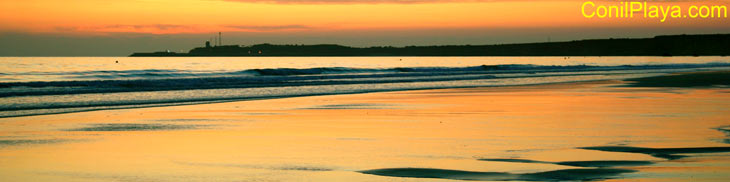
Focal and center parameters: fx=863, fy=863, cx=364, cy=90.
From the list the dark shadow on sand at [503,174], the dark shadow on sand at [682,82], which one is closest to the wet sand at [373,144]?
the dark shadow on sand at [503,174]

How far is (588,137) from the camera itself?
36.5ft

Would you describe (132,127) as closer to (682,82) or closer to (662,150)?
(662,150)

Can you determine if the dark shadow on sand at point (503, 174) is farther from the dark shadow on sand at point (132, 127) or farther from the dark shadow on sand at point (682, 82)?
the dark shadow on sand at point (682, 82)

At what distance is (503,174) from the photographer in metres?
7.89

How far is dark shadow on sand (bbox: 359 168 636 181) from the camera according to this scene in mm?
7676

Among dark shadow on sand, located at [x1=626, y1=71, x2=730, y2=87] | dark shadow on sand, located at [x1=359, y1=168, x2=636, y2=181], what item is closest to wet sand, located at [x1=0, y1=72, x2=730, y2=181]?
dark shadow on sand, located at [x1=359, y1=168, x2=636, y2=181]

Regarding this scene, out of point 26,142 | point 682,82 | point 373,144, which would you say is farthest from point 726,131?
point 682,82

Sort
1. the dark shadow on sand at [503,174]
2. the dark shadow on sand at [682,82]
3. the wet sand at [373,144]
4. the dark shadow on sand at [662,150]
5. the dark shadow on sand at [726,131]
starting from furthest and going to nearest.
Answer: the dark shadow on sand at [682,82]
the dark shadow on sand at [726,131]
the dark shadow on sand at [662,150]
the wet sand at [373,144]
the dark shadow on sand at [503,174]

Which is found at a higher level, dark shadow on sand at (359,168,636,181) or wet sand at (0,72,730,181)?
wet sand at (0,72,730,181)

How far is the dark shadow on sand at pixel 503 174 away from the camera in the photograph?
7676mm

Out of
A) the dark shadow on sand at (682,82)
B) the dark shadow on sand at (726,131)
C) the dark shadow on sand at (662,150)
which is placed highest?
the dark shadow on sand at (682,82)

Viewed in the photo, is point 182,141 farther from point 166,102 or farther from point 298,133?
point 166,102

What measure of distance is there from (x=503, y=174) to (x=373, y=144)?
2827mm

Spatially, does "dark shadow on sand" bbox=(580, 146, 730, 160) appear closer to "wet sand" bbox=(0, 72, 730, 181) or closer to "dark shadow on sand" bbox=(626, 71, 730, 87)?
"wet sand" bbox=(0, 72, 730, 181)
